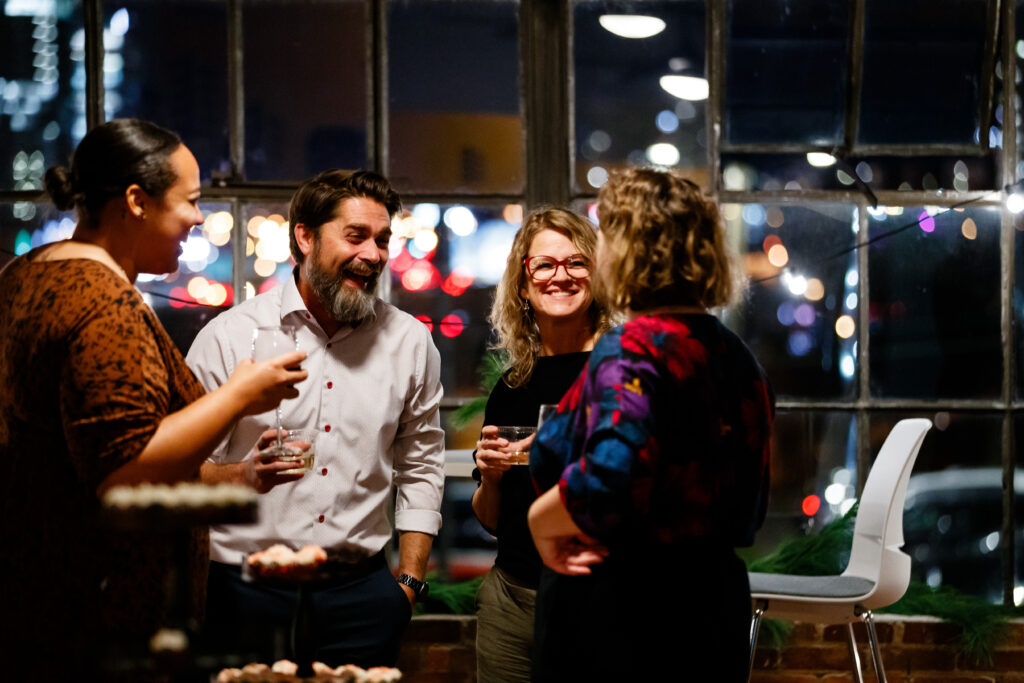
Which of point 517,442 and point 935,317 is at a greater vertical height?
point 935,317

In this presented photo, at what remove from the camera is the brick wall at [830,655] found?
3.40 meters

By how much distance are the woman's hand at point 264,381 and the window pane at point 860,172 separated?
2.48 metres

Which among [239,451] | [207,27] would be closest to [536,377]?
[239,451]

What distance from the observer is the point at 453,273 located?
12.0ft

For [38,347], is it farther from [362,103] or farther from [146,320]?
[362,103]

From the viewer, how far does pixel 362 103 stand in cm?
372

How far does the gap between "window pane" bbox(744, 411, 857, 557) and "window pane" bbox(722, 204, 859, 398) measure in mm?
109

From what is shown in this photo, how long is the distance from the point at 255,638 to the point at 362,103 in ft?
8.84

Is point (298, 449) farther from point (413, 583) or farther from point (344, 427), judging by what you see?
point (413, 583)

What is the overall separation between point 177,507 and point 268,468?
1.96ft

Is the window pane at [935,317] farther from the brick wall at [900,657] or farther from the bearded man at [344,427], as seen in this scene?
the bearded man at [344,427]

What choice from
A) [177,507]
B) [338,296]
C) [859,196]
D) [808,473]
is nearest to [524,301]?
[338,296]

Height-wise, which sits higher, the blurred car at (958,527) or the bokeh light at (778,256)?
the bokeh light at (778,256)

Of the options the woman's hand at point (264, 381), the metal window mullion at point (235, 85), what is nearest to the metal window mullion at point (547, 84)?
the metal window mullion at point (235, 85)
